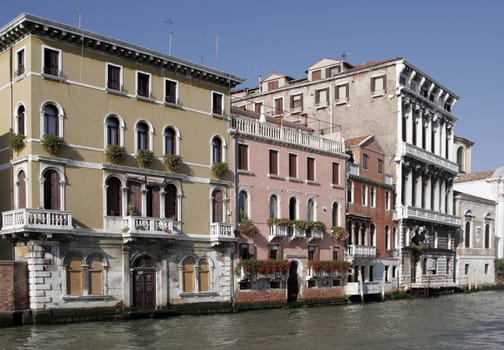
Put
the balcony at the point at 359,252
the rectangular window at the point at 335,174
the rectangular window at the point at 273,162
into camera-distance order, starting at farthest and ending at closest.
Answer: the balcony at the point at 359,252
the rectangular window at the point at 335,174
the rectangular window at the point at 273,162

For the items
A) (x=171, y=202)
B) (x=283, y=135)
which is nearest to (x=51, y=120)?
(x=171, y=202)

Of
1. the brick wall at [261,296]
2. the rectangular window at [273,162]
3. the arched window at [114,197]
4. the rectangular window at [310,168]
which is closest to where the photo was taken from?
the arched window at [114,197]

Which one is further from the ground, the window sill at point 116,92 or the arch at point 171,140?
the window sill at point 116,92

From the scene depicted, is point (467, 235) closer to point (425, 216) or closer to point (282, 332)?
point (425, 216)

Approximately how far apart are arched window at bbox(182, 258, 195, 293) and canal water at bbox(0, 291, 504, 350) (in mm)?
1596

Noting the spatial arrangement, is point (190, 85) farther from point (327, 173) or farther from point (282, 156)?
point (327, 173)

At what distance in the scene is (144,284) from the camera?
26.0 m

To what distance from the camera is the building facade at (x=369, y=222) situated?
36688mm

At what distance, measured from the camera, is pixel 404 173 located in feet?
140

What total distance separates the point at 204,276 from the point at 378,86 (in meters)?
19.7

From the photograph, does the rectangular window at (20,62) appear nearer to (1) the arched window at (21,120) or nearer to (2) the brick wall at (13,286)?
(1) the arched window at (21,120)

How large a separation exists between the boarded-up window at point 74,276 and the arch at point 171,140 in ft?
19.2

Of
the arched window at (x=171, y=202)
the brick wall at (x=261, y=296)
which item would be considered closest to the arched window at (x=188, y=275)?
the arched window at (x=171, y=202)

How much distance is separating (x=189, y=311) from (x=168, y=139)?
674cm
